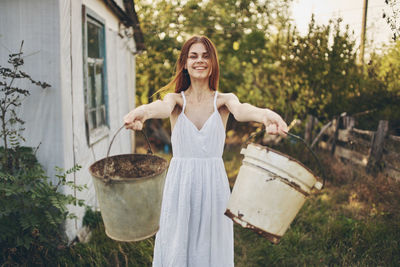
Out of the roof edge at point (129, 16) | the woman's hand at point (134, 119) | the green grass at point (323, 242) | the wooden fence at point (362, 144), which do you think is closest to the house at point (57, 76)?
the green grass at point (323, 242)

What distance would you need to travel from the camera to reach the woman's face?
238cm

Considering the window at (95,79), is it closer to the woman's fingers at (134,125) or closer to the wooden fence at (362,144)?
the woman's fingers at (134,125)

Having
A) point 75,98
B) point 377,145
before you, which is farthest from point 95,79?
point 377,145

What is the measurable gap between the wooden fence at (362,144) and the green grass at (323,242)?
49cm

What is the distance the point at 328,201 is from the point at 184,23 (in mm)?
6985

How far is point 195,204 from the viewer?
227cm

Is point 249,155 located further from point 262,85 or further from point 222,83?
point 222,83

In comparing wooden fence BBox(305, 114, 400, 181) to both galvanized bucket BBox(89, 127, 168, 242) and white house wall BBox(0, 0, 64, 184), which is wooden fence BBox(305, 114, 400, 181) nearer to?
galvanized bucket BBox(89, 127, 168, 242)

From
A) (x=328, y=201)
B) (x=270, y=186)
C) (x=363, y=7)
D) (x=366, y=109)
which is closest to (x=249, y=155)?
(x=270, y=186)

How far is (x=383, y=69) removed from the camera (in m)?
5.96

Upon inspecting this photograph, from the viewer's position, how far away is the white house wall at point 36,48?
2.98m

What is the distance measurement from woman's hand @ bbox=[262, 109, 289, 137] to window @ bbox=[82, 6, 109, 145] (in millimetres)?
2593

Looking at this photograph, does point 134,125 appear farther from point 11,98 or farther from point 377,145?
point 377,145

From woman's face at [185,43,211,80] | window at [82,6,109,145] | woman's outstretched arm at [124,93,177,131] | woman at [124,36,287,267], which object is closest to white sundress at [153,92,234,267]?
woman at [124,36,287,267]
